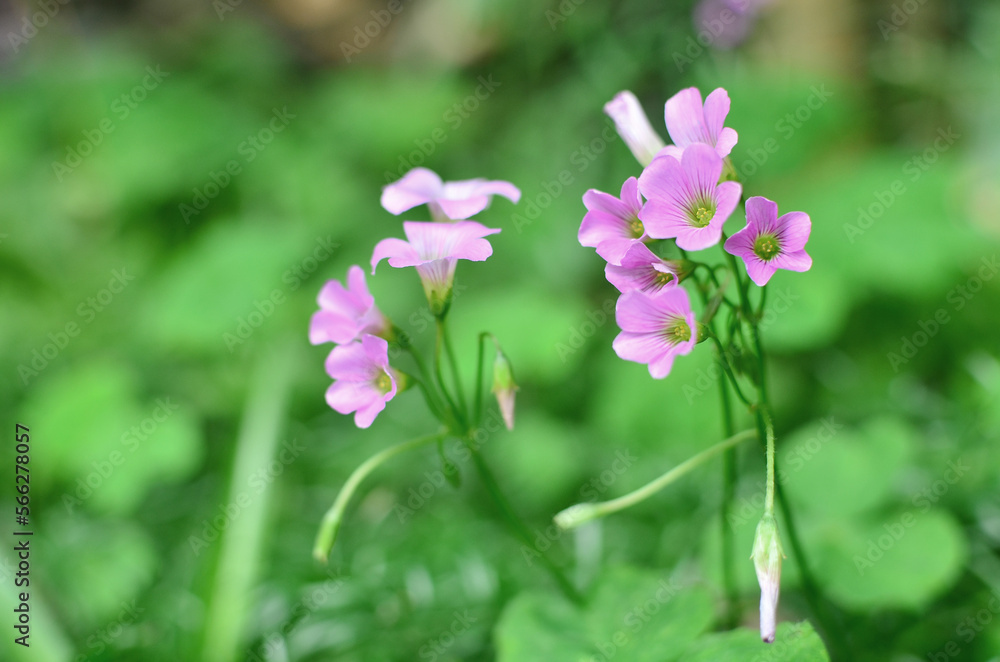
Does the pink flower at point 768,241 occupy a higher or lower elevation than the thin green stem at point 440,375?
higher

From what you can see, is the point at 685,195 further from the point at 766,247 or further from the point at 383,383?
the point at 383,383

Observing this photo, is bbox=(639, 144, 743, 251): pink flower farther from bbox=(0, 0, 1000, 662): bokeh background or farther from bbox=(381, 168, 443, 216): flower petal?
bbox=(0, 0, 1000, 662): bokeh background

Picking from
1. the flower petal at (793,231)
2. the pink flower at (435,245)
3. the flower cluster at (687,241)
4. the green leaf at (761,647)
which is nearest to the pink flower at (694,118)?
the flower cluster at (687,241)

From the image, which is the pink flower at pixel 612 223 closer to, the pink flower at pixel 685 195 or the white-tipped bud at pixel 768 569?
the pink flower at pixel 685 195

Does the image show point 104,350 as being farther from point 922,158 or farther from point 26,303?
point 922,158

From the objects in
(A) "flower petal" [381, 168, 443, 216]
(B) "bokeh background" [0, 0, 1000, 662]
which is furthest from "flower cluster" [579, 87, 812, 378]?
(B) "bokeh background" [0, 0, 1000, 662]

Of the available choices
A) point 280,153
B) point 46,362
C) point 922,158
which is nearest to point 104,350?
point 46,362

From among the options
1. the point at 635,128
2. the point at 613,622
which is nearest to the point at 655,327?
the point at 635,128
